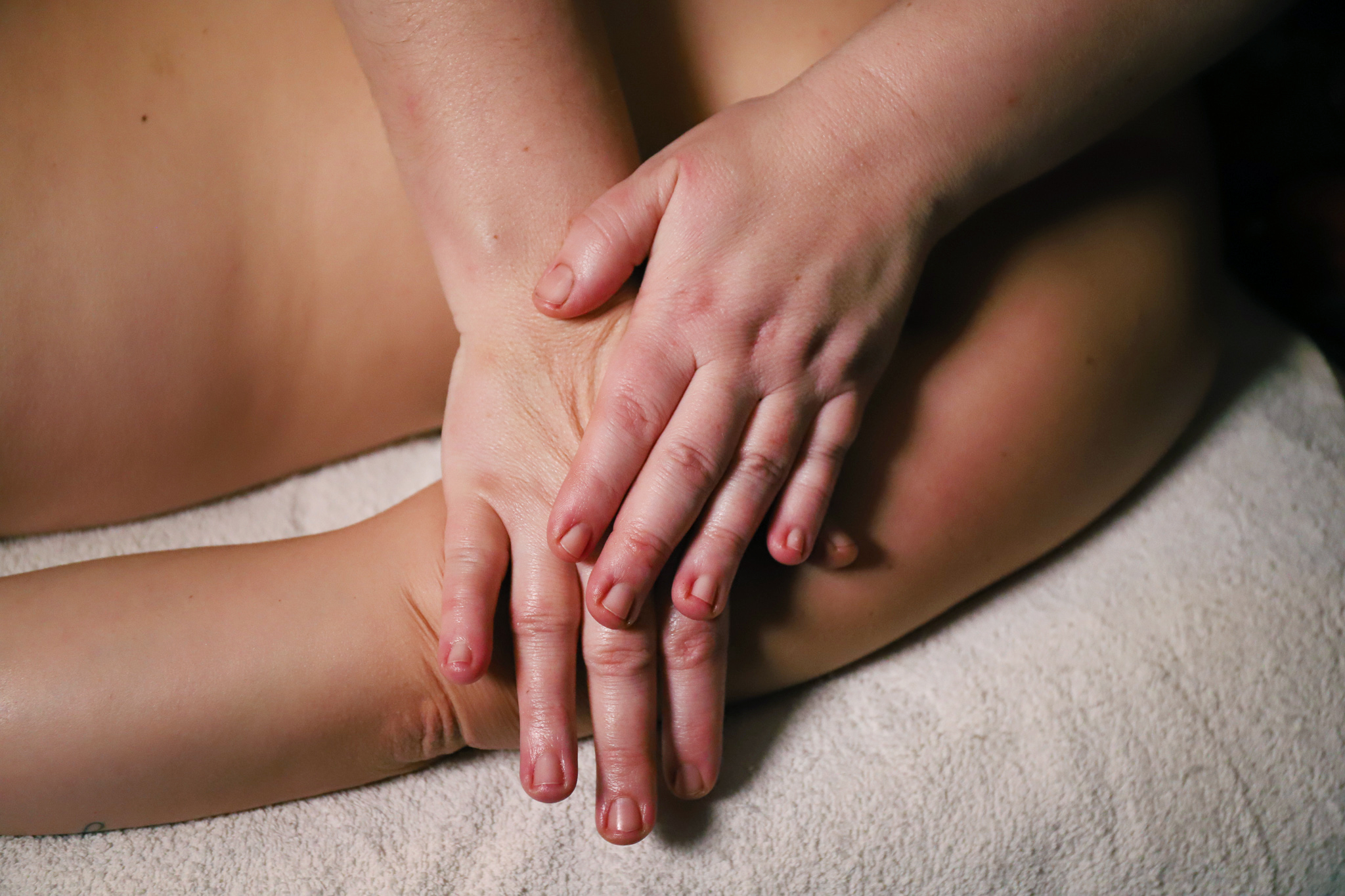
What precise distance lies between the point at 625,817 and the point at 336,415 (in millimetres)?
463

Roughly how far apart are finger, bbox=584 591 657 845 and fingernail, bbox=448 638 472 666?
0.08 metres

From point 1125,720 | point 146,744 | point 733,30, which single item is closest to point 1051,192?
point 733,30

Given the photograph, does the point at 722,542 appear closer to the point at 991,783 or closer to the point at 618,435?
the point at 618,435

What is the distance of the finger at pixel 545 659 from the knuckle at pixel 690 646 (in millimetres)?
67

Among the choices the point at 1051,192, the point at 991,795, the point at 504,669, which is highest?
the point at 1051,192

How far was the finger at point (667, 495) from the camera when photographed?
1.92 feet

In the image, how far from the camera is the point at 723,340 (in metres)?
0.62

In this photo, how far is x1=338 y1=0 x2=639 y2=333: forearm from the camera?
0.67 metres

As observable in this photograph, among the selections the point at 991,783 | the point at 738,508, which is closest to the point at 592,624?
the point at 738,508

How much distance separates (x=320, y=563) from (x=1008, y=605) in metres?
0.58

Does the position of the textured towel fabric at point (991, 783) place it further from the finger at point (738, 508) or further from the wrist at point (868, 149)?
the wrist at point (868, 149)

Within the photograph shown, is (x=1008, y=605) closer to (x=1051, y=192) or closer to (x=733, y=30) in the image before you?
(x=1051, y=192)

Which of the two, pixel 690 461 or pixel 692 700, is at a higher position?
pixel 690 461

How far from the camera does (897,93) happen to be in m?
0.65
